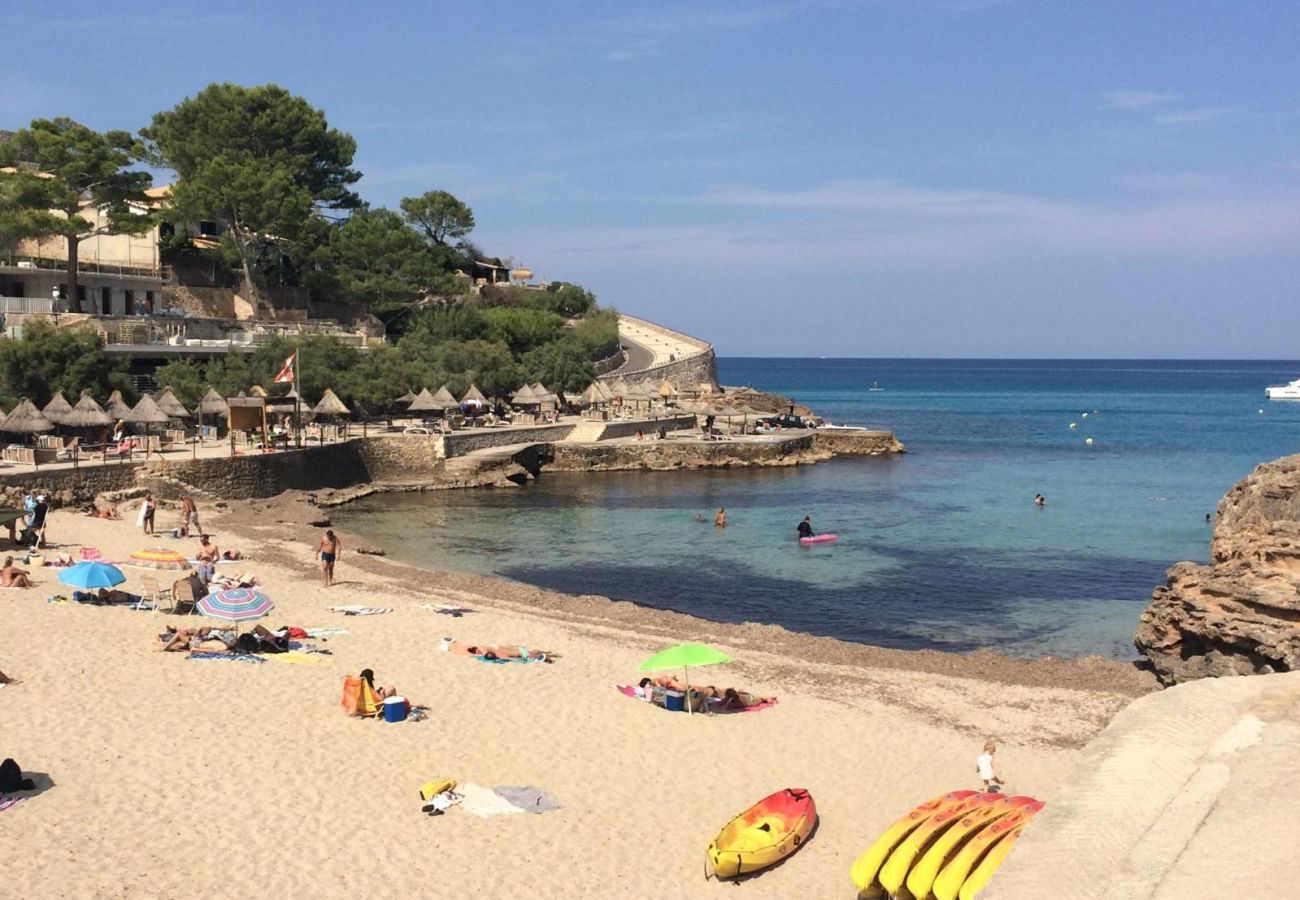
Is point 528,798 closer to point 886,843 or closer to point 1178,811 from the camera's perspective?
point 886,843

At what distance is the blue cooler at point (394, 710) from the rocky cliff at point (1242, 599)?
10936 millimetres

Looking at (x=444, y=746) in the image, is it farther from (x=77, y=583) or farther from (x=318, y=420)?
(x=318, y=420)

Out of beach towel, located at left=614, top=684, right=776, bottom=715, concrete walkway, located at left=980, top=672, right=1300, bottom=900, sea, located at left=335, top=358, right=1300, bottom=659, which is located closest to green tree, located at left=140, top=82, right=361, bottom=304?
sea, located at left=335, top=358, right=1300, bottom=659

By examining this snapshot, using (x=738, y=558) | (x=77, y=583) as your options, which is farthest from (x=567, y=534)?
(x=77, y=583)

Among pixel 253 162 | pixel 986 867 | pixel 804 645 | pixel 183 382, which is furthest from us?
pixel 253 162

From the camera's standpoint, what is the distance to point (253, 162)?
6347cm

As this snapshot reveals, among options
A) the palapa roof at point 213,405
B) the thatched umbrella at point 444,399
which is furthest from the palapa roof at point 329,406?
the thatched umbrella at point 444,399

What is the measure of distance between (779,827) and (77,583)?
508 inches

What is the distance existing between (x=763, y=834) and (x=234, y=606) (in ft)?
32.0

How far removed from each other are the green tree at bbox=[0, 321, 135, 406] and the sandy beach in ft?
71.5

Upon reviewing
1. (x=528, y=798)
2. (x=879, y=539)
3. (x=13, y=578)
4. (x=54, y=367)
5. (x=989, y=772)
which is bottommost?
(x=879, y=539)

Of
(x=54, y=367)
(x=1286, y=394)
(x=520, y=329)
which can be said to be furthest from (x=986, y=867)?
(x=1286, y=394)

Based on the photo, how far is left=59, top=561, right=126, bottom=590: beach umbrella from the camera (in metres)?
19.2

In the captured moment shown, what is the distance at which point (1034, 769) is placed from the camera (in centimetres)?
1417
